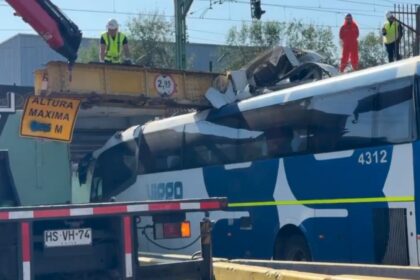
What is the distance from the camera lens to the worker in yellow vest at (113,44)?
17609mm

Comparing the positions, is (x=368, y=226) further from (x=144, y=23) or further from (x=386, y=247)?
(x=144, y=23)

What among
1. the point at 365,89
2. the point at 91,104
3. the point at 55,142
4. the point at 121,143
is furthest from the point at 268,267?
the point at 121,143

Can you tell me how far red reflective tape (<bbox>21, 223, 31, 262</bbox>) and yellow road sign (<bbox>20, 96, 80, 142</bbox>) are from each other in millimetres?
4786

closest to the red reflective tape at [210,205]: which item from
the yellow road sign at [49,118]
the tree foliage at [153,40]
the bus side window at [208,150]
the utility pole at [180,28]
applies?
the yellow road sign at [49,118]

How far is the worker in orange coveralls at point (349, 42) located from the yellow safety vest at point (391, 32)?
0.65 metres

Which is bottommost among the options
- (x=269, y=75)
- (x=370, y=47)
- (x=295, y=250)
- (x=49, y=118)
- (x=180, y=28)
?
(x=295, y=250)

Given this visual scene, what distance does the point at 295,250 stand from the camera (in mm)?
14188

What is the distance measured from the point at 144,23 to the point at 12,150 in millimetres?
42317

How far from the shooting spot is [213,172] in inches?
635

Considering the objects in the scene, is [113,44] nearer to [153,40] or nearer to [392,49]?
[392,49]

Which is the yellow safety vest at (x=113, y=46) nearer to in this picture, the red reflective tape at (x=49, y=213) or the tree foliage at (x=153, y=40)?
the red reflective tape at (x=49, y=213)

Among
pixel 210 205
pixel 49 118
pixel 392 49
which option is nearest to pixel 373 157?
pixel 210 205

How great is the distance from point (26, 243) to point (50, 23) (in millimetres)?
6547

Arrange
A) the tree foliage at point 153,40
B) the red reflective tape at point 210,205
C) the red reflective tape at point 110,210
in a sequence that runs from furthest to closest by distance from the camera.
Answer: the tree foliage at point 153,40 → the red reflective tape at point 210,205 → the red reflective tape at point 110,210
